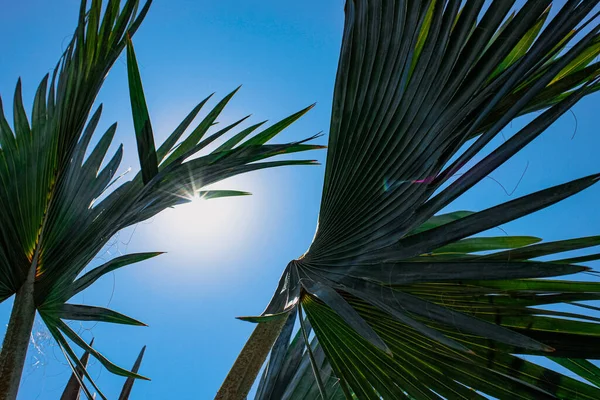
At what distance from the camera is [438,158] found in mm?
1252

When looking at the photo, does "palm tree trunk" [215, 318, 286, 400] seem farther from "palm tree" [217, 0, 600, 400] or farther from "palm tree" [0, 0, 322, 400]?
"palm tree" [0, 0, 322, 400]

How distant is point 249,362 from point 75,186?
2.82 ft

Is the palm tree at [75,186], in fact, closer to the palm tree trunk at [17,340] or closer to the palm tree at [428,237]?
the palm tree trunk at [17,340]

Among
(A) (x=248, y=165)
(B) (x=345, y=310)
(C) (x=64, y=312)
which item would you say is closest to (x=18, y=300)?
(C) (x=64, y=312)

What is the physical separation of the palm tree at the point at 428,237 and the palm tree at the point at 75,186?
1.25ft

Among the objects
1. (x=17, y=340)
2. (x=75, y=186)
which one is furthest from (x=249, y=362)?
(x=75, y=186)

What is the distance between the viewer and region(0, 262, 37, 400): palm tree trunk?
54.4 inches

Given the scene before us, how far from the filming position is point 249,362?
4.75 ft

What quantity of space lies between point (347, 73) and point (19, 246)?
112 cm

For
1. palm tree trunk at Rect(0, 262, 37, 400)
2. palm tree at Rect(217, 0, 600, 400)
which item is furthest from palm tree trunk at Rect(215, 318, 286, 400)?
palm tree trunk at Rect(0, 262, 37, 400)

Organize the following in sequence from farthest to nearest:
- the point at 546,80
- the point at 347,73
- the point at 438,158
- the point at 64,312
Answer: the point at 64,312 < the point at 347,73 < the point at 438,158 < the point at 546,80

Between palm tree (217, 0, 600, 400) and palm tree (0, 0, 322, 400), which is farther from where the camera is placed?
palm tree (0, 0, 322, 400)

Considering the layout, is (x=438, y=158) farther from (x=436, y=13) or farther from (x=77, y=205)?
(x=77, y=205)

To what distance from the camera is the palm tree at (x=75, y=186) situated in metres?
1.55
